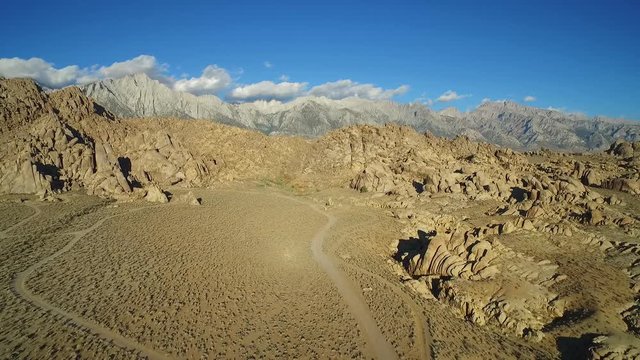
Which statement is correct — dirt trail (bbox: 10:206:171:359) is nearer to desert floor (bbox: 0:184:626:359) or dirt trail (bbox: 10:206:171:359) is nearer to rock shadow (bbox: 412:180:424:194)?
desert floor (bbox: 0:184:626:359)

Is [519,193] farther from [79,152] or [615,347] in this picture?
[79,152]

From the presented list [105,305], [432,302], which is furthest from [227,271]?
[432,302]

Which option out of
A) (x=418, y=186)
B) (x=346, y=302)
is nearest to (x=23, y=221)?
(x=346, y=302)

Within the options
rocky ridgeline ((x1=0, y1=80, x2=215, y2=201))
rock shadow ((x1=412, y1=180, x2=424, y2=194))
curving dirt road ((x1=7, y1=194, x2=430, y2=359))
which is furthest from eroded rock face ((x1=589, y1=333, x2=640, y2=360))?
rocky ridgeline ((x1=0, y1=80, x2=215, y2=201))

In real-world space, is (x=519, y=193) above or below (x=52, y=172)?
below

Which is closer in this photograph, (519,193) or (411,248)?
(411,248)

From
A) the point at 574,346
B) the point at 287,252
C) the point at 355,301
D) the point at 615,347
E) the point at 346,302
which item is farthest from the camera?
the point at 287,252

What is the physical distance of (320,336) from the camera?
2438cm

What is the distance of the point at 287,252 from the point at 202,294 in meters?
12.5

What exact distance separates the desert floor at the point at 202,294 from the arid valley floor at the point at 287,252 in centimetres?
15

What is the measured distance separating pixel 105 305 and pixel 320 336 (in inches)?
582

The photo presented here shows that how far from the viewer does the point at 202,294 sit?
2764 cm

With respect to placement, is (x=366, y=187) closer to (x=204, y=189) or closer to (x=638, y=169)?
(x=204, y=189)

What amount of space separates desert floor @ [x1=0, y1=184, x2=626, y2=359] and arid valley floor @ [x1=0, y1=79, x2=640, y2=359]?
0.15 meters
